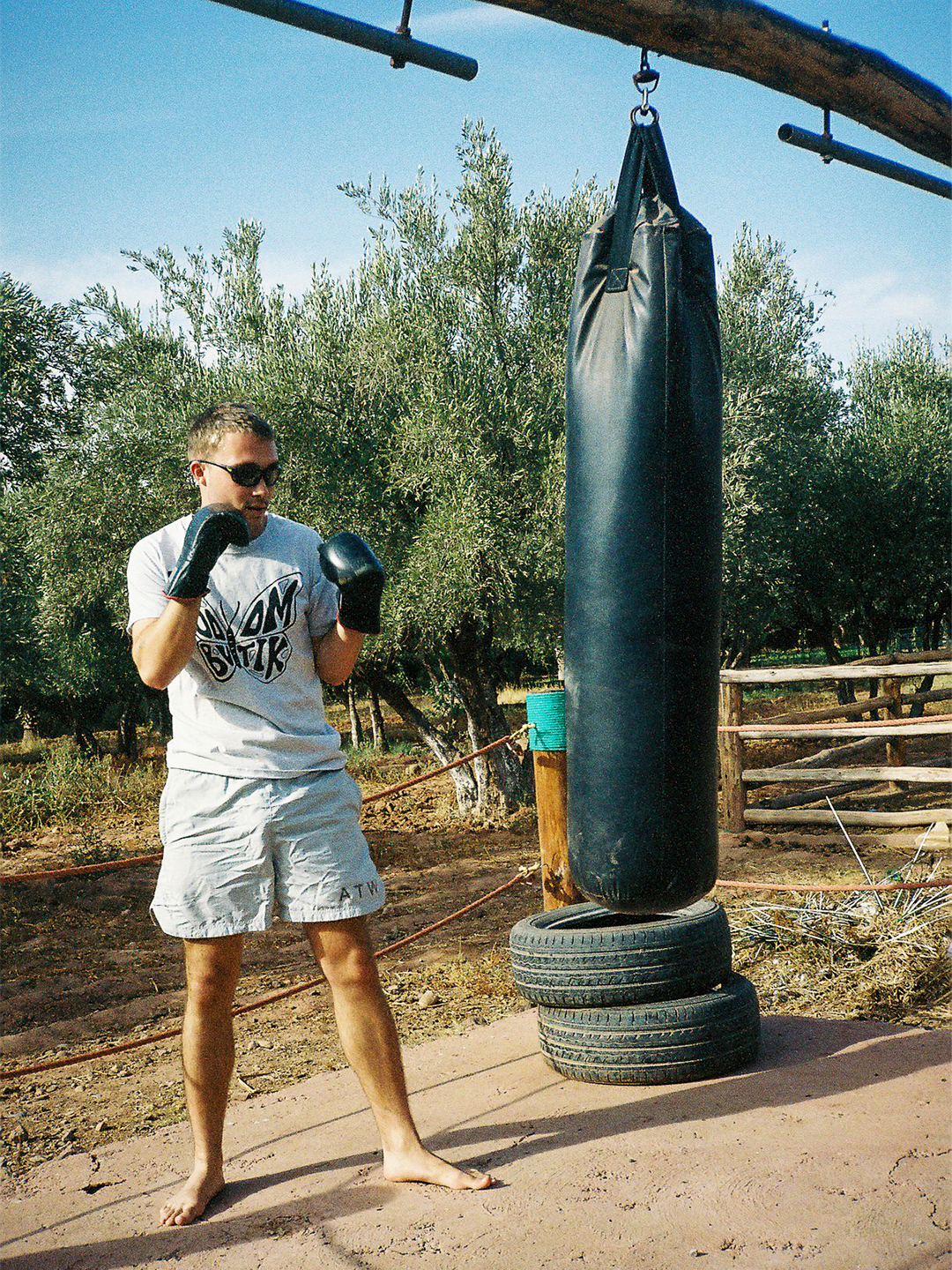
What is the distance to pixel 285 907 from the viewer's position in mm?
2625

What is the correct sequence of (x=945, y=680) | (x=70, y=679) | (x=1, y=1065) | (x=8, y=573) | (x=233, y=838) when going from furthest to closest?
(x=945, y=680)
(x=70, y=679)
(x=8, y=573)
(x=1, y=1065)
(x=233, y=838)

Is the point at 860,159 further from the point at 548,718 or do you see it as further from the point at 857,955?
the point at 857,955

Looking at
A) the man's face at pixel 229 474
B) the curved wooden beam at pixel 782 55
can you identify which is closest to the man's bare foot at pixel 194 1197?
the man's face at pixel 229 474

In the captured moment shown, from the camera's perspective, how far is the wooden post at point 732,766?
8109 millimetres

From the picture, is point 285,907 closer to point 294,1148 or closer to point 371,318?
point 294,1148

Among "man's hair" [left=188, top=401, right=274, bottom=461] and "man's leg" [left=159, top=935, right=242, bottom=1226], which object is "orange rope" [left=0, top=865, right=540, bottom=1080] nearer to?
"man's leg" [left=159, top=935, right=242, bottom=1226]

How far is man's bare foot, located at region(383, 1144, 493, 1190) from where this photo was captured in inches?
104

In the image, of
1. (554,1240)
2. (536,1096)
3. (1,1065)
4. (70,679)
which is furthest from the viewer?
(70,679)

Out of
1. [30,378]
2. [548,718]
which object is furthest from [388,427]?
[548,718]

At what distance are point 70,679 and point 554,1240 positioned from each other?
16.8 meters

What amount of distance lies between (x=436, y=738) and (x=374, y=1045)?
8.81m

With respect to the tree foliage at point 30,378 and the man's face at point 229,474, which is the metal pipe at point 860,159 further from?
the tree foliage at point 30,378

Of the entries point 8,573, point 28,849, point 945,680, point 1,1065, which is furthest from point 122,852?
point 945,680

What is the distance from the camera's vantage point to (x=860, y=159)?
3.10m
